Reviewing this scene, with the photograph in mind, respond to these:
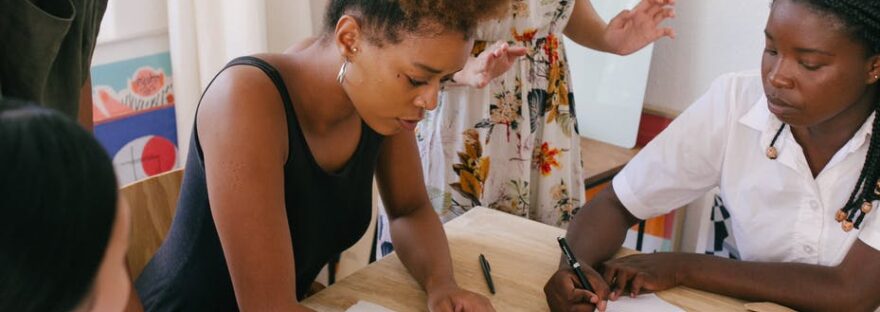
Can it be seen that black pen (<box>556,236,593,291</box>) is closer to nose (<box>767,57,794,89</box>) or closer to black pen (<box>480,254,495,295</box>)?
black pen (<box>480,254,495,295</box>)

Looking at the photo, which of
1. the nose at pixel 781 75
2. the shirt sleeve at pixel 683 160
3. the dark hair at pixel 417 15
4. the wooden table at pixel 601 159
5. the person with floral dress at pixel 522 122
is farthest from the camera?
the wooden table at pixel 601 159

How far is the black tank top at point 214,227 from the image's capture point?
1.40 m

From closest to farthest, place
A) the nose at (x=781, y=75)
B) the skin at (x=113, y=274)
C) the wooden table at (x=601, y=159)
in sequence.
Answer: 1. the skin at (x=113, y=274)
2. the nose at (x=781, y=75)
3. the wooden table at (x=601, y=159)

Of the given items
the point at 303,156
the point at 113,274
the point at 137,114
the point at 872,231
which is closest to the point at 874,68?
the point at 872,231

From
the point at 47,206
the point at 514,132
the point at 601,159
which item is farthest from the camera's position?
the point at 601,159

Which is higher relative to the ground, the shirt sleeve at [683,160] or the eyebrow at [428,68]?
the eyebrow at [428,68]

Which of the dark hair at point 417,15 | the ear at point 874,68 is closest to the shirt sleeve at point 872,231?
the ear at point 874,68

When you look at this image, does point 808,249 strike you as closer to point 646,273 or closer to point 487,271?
point 646,273

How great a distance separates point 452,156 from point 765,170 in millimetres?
691

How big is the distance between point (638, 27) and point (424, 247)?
883mm

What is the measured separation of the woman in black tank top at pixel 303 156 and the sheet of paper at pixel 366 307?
8cm

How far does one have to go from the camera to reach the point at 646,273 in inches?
60.1

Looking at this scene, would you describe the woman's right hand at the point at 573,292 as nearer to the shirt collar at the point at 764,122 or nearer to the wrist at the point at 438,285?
the wrist at the point at 438,285

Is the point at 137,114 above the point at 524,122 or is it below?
below
